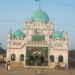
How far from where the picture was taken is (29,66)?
137 ft

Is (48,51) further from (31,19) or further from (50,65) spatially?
(31,19)

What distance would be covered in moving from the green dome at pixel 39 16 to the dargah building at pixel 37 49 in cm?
241

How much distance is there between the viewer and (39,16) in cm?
4531

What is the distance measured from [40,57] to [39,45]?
1781mm

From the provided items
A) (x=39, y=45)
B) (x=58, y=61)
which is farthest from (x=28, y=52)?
(x=58, y=61)

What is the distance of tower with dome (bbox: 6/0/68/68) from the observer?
41.7 metres

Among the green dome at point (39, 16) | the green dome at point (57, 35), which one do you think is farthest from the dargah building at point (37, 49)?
the green dome at point (39, 16)

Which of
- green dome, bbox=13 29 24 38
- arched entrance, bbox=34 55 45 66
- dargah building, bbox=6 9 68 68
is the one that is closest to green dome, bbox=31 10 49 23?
dargah building, bbox=6 9 68 68

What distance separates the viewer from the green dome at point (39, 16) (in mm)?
45228

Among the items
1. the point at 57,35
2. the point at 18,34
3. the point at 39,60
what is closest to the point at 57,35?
the point at 57,35

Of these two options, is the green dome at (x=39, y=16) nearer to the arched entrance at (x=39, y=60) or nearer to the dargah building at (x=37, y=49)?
the dargah building at (x=37, y=49)

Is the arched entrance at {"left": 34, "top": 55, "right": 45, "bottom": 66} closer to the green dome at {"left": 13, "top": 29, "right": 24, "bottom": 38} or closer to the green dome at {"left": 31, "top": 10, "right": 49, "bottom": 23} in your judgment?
the green dome at {"left": 13, "top": 29, "right": 24, "bottom": 38}

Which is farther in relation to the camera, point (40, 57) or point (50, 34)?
point (50, 34)

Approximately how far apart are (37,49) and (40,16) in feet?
20.5
